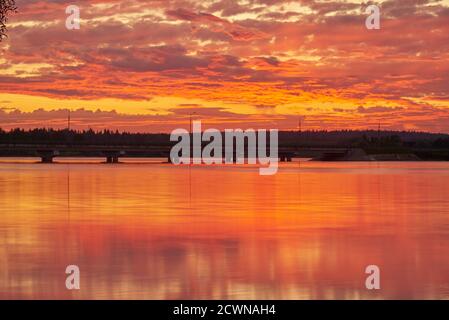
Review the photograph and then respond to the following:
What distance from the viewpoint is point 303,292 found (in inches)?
738

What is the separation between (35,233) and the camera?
31.2m

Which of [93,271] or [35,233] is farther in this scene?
[35,233]

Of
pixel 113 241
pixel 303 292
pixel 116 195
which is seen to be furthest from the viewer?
pixel 116 195

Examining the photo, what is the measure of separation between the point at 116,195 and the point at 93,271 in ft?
116

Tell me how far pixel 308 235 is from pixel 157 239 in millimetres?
5370

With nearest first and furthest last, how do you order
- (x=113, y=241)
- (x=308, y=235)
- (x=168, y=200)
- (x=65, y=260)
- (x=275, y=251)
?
1. (x=65, y=260)
2. (x=275, y=251)
3. (x=113, y=241)
4. (x=308, y=235)
5. (x=168, y=200)

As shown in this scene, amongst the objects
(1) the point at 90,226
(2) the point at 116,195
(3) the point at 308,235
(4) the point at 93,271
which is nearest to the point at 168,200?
(2) the point at 116,195

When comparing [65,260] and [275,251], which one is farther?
[275,251]

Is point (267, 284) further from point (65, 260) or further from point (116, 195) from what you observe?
point (116, 195)
